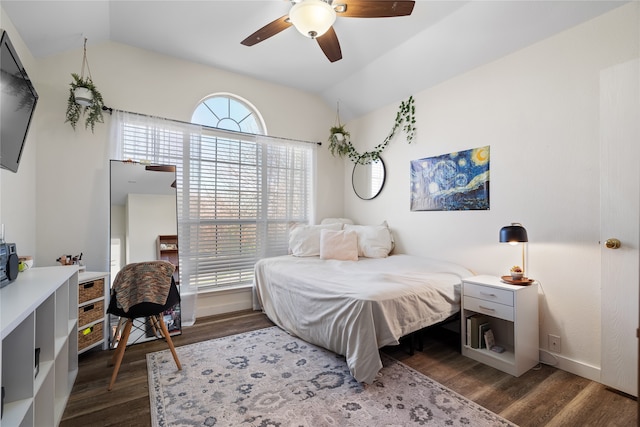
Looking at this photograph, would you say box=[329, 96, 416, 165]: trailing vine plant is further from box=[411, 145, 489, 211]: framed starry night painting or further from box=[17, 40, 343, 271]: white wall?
box=[17, 40, 343, 271]: white wall

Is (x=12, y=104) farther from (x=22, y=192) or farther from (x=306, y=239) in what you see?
(x=306, y=239)

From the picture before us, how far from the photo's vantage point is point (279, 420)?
1.65 metres

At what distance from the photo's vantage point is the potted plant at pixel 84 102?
8.64 feet

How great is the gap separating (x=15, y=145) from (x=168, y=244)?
150 cm

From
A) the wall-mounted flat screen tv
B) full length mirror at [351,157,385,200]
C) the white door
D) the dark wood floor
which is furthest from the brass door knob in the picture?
the wall-mounted flat screen tv

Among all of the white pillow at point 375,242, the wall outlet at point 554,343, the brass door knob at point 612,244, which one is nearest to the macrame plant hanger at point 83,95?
the white pillow at point 375,242

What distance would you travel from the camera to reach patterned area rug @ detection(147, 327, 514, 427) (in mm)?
1658

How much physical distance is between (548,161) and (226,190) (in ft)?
10.4

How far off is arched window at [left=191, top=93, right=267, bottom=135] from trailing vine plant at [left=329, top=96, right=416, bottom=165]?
1.03 m

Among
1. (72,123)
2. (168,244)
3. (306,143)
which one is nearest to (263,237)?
(168,244)

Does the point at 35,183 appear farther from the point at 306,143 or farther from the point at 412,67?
the point at 412,67

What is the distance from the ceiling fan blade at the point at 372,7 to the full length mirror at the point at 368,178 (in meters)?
2.07

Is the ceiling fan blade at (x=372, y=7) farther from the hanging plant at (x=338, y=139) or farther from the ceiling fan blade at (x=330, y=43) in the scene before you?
the hanging plant at (x=338, y=139)

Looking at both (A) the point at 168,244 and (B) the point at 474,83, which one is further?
(A) the point at 168,244
